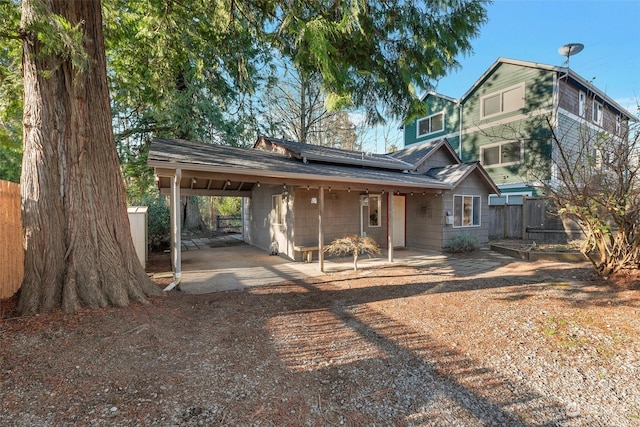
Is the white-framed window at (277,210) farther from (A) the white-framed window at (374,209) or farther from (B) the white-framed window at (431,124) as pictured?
(B) the white-framed window at (431,124)

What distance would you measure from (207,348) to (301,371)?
118 centimetres

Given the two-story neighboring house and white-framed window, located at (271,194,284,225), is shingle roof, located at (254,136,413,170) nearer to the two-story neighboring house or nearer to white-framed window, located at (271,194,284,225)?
white-framed window, located at (271,194,284,225)

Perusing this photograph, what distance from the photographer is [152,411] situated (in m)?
2.30

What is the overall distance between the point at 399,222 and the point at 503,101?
30.3 feet

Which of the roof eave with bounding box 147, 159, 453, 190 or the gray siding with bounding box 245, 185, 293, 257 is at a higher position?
the roof eave with bounding box 147, 159, 453, 190

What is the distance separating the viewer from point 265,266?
8.16 meters

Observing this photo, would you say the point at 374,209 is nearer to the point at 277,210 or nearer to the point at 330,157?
the point at 330,157

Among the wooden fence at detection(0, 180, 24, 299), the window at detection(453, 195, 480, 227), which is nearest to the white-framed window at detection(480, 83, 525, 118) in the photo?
the window at detection(453, 195, 480, 227)

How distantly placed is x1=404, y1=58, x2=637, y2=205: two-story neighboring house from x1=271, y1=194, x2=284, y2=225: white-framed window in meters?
7.55

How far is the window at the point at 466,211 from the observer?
1073cm

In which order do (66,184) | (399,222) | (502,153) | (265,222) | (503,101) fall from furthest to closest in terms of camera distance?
(502,153), (503,101), (399,222), (265,222), (66,184)

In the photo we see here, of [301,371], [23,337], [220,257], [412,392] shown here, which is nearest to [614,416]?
[412,392]

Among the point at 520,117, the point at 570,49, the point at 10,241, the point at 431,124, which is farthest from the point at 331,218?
the point at 431,124

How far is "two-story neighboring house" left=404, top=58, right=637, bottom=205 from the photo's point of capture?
1320cm
